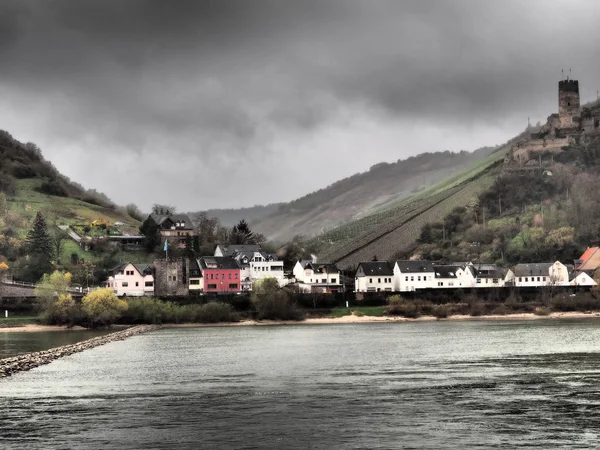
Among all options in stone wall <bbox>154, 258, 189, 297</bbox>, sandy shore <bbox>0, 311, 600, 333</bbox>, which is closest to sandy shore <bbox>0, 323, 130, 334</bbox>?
sandy shore <bbox>0, 311, 600, 333</bbox>

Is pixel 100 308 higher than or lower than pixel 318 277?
lower

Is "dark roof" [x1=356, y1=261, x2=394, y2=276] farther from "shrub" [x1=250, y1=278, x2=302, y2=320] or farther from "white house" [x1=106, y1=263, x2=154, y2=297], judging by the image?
"white house" [x1=106, y1=263, x2=154, y2=297]

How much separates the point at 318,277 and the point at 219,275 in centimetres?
1562

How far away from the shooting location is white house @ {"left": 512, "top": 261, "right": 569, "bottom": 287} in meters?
162

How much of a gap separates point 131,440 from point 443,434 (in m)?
11.4

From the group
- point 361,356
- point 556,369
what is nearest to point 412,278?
point 361,356

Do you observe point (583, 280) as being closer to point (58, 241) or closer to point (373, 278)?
point (373, 278)

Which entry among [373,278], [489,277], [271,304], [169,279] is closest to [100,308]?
[271,304]

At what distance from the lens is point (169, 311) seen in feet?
433

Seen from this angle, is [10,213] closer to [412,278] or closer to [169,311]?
[169,311]

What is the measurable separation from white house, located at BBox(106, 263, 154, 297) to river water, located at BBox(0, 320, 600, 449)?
210 ft

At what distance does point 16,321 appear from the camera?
12294cm

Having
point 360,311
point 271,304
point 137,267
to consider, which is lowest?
point 360,311

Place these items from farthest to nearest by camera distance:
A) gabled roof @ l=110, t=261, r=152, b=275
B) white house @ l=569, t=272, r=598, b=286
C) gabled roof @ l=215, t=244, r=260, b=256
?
gabled roof @ l=215, t=244, r=260, b=256, white house @ l=569, t=272, r=598, b=286, gabled roof @ l=110, t=261, r=152, b=275
